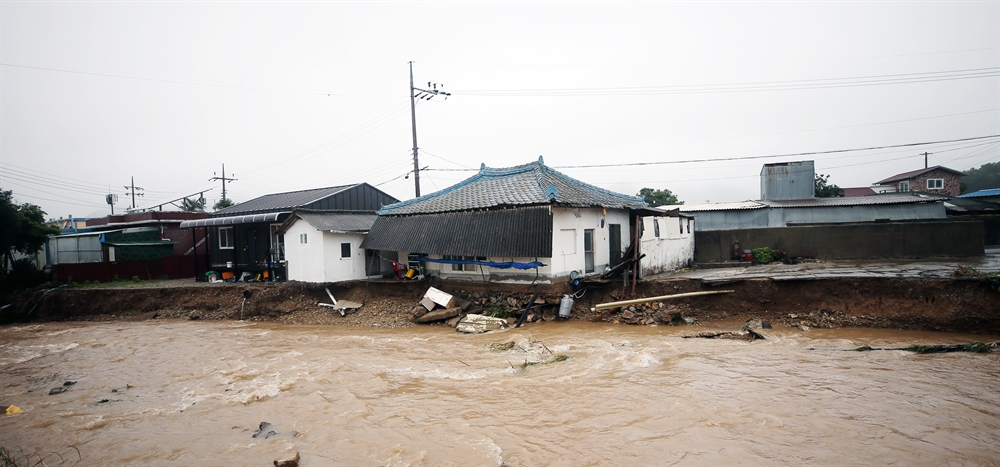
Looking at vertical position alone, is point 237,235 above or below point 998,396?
above

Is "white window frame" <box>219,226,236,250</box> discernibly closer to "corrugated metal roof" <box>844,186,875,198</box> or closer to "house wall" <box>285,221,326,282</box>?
"house wall" <box>285,221,326,282</box>

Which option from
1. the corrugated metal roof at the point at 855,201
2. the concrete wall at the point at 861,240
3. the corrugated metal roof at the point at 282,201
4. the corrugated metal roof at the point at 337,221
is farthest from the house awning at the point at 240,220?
the corrugated metal roof at the point at 855,201

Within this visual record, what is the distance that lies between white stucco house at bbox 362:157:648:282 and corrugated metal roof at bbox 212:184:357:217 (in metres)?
5.07

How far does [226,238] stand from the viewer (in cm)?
2141

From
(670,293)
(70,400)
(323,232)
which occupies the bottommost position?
(70,400)

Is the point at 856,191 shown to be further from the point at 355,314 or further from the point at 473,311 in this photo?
the point at 355,314

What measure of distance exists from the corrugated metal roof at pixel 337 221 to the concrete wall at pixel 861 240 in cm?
1424

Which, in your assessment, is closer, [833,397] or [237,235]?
[833,397]

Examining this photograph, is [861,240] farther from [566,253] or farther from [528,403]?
[528,403]

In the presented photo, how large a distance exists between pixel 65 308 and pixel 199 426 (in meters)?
16.9

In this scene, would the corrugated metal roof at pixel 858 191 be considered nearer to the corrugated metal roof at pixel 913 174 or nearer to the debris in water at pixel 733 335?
the corrugated metal roof at pixel 913 174

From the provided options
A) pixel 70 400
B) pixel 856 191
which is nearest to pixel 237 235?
pixel 70 400

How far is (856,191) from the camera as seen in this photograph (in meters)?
38.8

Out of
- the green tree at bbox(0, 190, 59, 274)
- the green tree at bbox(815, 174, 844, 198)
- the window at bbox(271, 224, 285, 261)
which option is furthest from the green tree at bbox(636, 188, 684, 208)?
the green tree at bbox(0, 190, 59, 274)
